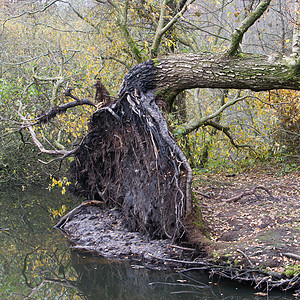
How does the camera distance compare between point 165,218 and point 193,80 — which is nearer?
point 165,218

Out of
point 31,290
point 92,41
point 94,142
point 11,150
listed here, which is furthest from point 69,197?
point 31,290

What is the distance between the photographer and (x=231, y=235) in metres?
5.49

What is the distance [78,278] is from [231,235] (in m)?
2.21

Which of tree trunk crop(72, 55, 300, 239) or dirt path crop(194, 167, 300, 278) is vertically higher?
tree trunk crop(72, 55, 300, 239)

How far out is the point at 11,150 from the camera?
38.1ft

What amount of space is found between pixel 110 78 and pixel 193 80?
3955mm

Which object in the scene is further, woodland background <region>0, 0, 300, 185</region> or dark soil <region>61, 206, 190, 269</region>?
woodland background <region>0, 0, 300, 185</region>

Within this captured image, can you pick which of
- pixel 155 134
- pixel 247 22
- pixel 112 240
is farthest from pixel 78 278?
pixel 247 22

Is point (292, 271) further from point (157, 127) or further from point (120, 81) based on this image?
point (120, 81)

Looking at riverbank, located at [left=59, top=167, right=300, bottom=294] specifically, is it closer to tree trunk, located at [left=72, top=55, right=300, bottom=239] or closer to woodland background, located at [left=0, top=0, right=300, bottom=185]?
tree trunk, located at [left=72, top=55, right=300, bottom=239]

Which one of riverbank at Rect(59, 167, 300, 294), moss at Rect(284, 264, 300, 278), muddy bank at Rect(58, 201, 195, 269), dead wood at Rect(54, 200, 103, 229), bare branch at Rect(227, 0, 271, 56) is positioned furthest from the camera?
dead wood at Rect(54, 200, 103, 229)

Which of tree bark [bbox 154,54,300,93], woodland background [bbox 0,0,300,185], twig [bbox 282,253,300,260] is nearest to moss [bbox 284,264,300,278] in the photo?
twig [bbox 282,253,300,260]

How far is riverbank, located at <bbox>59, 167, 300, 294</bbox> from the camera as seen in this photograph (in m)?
4.40

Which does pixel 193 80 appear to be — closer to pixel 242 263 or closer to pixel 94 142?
pixel 94 142
